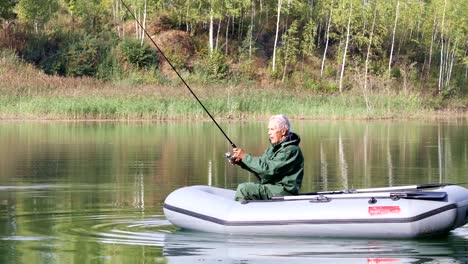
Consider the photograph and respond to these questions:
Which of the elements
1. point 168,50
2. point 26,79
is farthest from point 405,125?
point 168,50

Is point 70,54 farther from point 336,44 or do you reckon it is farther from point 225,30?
point 336,44

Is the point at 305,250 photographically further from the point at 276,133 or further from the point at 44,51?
the point at 44,51

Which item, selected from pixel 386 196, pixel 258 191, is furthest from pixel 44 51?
pixel 386 196

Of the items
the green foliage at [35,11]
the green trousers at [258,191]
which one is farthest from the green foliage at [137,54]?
the green trousers at [258,191]

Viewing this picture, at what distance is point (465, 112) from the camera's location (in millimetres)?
56375

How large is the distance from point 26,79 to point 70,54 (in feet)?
26.7

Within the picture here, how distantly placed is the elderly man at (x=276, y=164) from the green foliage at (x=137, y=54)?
4374 centimetres

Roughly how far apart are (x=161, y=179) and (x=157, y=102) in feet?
76.4

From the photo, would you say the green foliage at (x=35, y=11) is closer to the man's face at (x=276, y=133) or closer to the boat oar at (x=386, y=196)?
the man's face at (x=276, y=133)

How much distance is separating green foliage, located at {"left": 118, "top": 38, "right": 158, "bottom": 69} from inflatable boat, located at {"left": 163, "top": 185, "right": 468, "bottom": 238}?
44.1 meters

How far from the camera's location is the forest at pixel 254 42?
181 feet

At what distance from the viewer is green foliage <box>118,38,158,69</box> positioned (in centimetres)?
5525

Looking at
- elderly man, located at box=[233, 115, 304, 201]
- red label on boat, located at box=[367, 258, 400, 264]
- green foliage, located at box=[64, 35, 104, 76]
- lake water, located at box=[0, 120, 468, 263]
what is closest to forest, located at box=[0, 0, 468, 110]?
green foliage, located at box=[64, 35, 104, 76]

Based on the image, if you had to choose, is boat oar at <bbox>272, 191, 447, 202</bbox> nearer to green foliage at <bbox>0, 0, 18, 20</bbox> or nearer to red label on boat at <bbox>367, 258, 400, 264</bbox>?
red label on boat at <bbox>367, 258, 400, 264</bbox>
